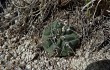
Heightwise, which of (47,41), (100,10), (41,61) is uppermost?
(100,10)

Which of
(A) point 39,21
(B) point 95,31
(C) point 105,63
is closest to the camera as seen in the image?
(C) point 105,63

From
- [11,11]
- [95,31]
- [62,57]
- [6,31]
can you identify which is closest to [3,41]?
[6,31]

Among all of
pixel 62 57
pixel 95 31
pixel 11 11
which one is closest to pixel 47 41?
pixel 62 57

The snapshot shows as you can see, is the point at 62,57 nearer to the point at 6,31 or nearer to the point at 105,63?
the point at 105,63

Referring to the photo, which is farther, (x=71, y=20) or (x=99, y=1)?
(x=71, y=20)

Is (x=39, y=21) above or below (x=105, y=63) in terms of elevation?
above

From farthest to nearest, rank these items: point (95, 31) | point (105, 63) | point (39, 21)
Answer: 1. point (39, 21)
2. point (95, 31)
3. point (105, 63)

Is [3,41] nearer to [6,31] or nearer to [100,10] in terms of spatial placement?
[6,31]
